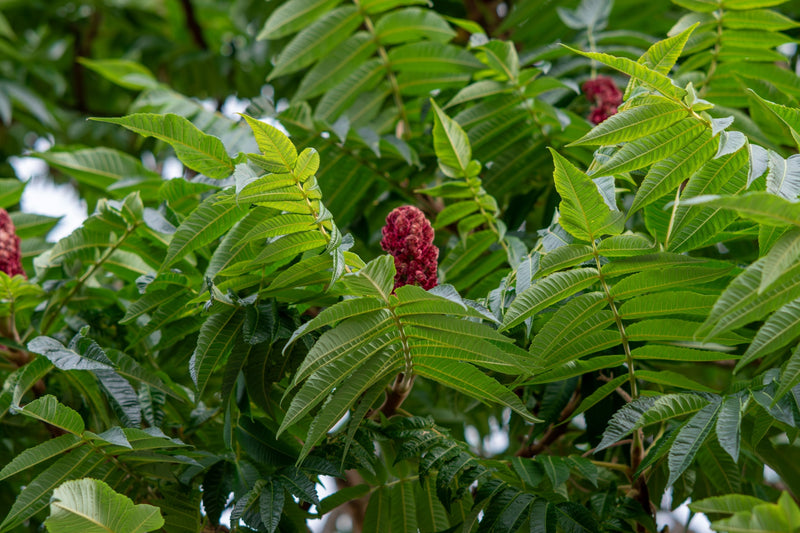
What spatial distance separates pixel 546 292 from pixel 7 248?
1790 mm

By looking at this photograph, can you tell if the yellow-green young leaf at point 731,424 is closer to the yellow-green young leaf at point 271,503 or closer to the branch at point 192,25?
the yellow-green young leaf at point 271,503

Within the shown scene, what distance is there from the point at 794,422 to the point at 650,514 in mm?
692

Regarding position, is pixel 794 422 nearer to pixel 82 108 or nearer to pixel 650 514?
pixel 650 514

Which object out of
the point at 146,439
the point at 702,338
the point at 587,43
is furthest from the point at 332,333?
the point at 587,43

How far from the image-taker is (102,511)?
1.64m

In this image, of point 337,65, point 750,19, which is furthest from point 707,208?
point 337,65

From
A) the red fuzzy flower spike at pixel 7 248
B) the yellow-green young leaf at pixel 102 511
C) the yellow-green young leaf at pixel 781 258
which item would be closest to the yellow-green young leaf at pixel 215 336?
the yellow-green young leaf at pixel 102 511

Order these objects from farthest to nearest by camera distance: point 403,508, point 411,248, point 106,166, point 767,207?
point 106,166 < point 403,508 < point 411,248 < point 767,207

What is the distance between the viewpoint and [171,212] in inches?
93.7

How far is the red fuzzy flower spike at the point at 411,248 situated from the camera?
2148 mm

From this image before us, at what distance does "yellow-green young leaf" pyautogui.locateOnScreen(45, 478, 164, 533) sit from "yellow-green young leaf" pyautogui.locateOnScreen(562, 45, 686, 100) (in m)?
1.29

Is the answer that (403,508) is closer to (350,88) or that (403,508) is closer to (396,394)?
(396,394)

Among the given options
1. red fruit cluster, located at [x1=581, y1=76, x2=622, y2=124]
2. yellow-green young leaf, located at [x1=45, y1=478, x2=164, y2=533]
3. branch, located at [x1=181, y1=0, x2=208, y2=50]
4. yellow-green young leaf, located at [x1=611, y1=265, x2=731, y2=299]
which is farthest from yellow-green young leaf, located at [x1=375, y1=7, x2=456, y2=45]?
branch, located at [x1=181, y1=0, x2=208, y2=50]

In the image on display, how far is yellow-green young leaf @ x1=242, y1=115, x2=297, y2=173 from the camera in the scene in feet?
5.82
